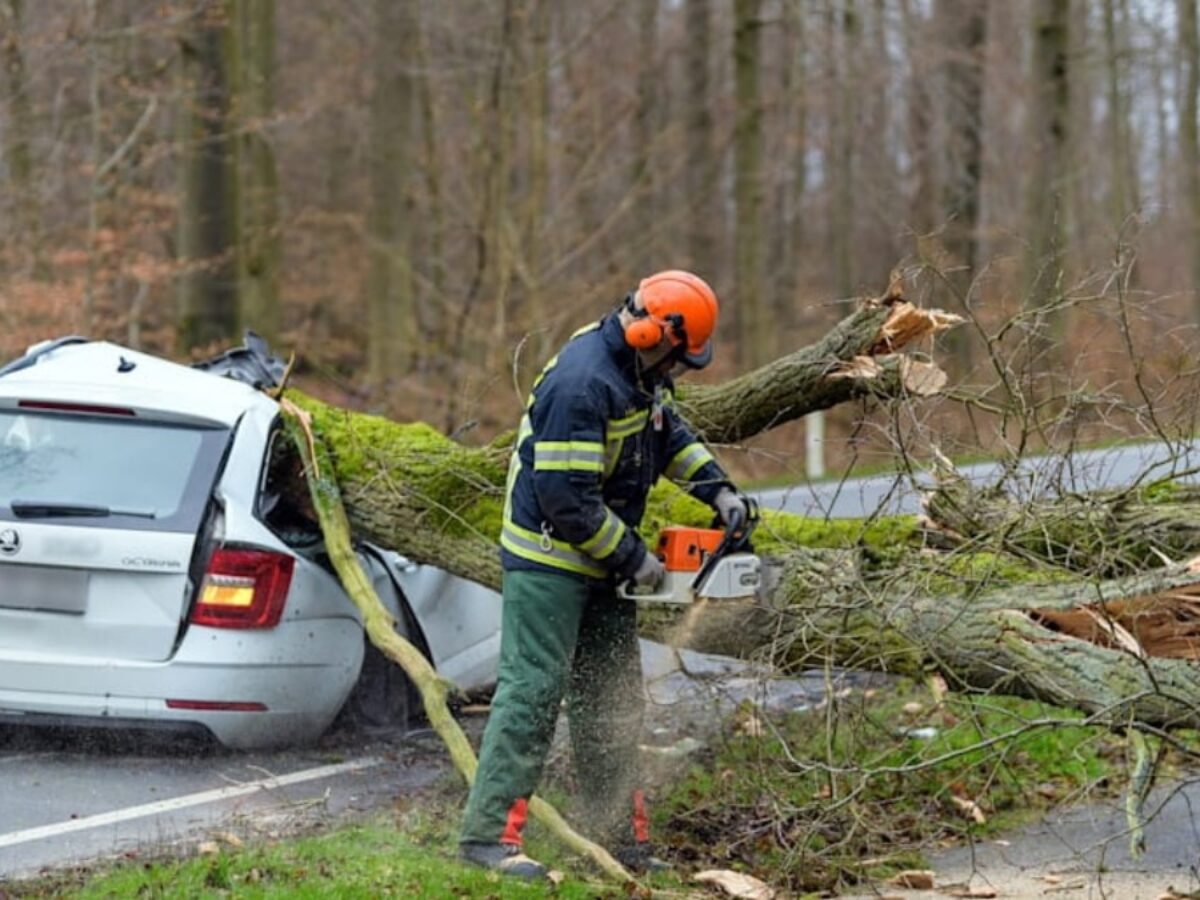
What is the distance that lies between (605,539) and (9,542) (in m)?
2.48

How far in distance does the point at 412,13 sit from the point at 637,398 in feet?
51.2

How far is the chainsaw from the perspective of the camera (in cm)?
547

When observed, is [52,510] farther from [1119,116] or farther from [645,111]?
[1119,116]

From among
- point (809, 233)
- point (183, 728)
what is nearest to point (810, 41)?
point (809, 233)

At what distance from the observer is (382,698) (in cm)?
732

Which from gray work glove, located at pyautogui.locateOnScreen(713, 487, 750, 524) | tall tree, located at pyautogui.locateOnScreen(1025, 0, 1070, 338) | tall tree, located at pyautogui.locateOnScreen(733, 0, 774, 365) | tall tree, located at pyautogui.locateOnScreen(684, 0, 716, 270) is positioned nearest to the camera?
gray work glove, located at pyautogui.locateOnScreen(713, 487, 750, 524)

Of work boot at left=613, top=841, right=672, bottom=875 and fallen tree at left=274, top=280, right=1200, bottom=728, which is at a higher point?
fallen tree at left=274, top=280, right=1200, bottom=728

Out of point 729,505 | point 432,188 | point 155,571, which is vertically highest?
point 432,188

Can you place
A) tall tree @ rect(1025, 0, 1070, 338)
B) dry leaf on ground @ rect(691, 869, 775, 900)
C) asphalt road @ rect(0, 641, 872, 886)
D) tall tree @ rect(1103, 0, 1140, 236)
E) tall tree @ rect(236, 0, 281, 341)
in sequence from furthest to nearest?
tall tree @ rect(1103, 0, 1140, 236), tall tree @ rect(1025, 0, 1070, 338), tall tree @ rect(236, 0, 281, 341), asphalt road @ rect(0, 641, 872, 886), dry leaf on ground @ rect(691, 869, 775, 900)

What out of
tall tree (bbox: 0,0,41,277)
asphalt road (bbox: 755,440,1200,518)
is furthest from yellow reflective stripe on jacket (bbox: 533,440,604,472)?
tall tree (bbox: 0,0,41,277)

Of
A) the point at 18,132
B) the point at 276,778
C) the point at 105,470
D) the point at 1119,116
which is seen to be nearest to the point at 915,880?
the point at 276,778

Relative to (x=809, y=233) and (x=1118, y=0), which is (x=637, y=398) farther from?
(x=809, y=233)

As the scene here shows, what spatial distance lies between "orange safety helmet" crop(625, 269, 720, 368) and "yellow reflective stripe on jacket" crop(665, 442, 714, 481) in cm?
53

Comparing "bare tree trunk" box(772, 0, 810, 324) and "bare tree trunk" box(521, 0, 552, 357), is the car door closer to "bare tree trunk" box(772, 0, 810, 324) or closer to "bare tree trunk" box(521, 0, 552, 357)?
"bare tree trunk" box(521, 0, 552, 357)
